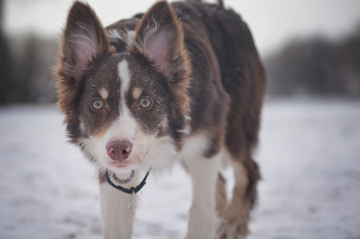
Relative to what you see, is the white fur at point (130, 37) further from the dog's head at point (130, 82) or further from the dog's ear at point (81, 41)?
the dog's ear at point (81, 41)

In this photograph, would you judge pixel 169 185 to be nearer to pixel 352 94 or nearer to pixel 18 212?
pixel 18 212

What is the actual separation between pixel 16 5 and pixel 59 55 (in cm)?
1618

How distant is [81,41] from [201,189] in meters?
1.85

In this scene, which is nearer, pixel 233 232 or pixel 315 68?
pixel 233 232

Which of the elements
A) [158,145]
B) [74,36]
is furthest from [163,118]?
[74,36]

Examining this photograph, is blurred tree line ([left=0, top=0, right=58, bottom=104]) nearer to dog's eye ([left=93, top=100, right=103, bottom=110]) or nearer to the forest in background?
the forest in background

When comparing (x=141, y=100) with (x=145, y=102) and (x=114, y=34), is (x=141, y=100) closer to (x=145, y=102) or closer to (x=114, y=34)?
(x=145, y=102)

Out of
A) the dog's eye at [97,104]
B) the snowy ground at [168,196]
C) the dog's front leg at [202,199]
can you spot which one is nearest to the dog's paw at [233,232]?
the snowy ground at [168,196]

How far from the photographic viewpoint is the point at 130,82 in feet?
8.05

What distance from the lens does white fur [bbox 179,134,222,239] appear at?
10.0 feet

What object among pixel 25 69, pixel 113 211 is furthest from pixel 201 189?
pixel 25 69

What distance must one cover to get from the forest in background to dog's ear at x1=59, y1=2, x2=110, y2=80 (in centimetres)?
1373

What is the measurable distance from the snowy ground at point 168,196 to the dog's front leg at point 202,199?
528 millimetres

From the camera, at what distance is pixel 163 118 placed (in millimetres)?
2646
